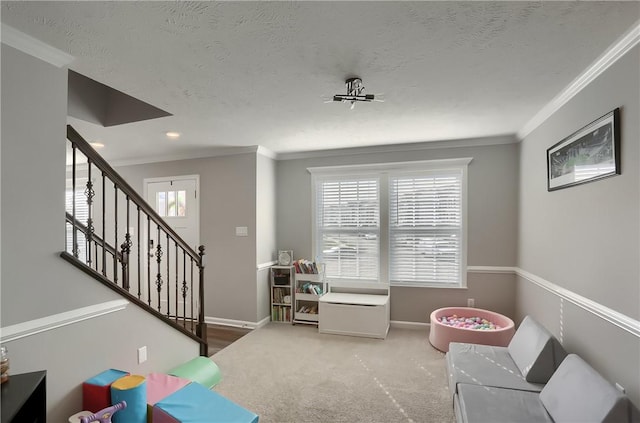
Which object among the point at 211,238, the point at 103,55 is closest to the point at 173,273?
the point at 211,238

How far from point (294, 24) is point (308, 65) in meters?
0.45

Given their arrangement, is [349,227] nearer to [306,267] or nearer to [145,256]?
[306,267]

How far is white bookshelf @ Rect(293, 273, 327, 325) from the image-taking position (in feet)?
14.6

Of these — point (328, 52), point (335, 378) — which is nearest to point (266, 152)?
point (328, 52)

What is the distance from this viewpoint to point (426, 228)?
430 centimetres

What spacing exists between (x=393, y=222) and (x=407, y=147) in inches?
40.2

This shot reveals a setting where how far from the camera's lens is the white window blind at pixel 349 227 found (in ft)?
14.8

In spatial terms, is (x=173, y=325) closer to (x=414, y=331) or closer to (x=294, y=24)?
(x=294, y=24)

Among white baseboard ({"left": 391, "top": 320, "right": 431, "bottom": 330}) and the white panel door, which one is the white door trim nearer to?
the white panel door

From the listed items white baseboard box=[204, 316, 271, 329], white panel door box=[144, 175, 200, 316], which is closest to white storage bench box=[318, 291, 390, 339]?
white baseboard box=[204, 316, 271, 329]

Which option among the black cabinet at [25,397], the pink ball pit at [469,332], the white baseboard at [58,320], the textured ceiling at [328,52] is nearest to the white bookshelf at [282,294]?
the pink ball pit at [469,332]

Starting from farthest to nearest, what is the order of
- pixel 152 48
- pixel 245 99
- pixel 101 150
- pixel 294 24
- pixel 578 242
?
pixel 101 150 → pixel 245 99 → pixel 578 242 → pixel 152 48 → pixel 294 24

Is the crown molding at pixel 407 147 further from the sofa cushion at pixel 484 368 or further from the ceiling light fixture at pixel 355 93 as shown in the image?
the sofa cushion at pixel 484 368

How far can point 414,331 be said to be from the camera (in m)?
4.21
